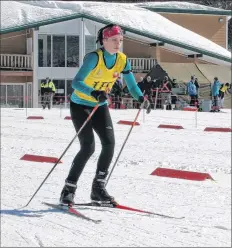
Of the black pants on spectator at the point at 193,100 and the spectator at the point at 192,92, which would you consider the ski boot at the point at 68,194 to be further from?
the black pants on spectator at the point at 193,100

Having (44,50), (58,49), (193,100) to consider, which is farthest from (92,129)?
(44,50)

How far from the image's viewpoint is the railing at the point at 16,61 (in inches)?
1233

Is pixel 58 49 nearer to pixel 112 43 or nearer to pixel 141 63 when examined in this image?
pixel 141 63

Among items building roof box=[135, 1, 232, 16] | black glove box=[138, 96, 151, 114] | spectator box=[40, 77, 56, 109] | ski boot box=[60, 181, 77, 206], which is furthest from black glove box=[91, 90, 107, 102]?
building roof box=[135, 1, 232, 16]

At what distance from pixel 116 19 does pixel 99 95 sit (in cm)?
2731

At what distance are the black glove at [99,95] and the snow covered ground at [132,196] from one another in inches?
42.2

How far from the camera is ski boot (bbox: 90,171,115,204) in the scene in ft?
20.4

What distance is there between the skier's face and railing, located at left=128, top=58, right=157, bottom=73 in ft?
91.0

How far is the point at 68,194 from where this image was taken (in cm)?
616

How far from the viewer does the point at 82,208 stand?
6.23 metres

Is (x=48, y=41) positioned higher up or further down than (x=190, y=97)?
higher up

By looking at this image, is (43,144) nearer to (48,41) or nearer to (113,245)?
(113,245)

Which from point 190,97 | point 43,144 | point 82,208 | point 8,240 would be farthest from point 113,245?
point 190,97

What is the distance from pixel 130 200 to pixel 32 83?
25275 millimetres
